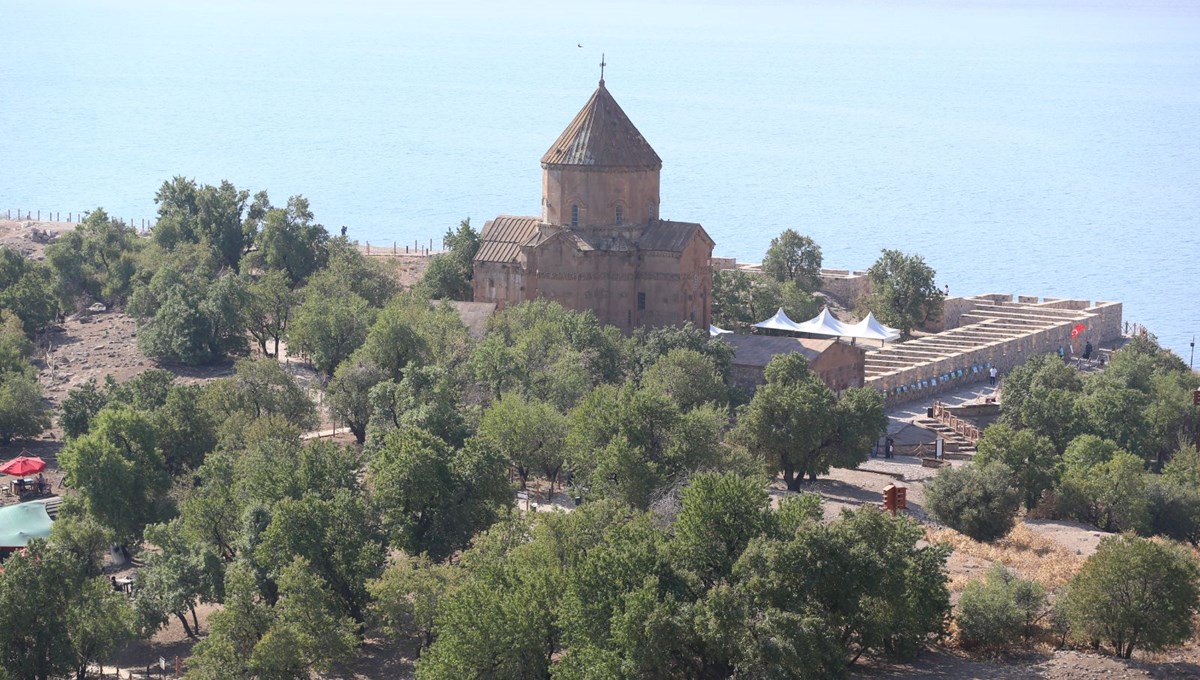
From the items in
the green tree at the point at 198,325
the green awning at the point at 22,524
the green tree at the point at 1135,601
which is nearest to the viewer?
the green tree at the point at 1135,601

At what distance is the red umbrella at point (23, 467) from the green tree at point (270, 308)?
49.2 ft

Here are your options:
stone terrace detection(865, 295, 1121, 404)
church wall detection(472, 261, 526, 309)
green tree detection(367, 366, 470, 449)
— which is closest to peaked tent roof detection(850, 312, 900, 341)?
stone terrace detection(865, 295, 1121, 404)

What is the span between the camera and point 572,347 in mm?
61781

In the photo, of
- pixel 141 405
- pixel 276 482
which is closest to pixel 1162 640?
pixel 276 482

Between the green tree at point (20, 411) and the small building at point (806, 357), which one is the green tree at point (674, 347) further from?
the green tree at point (20, 411)

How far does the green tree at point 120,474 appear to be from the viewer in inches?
2040

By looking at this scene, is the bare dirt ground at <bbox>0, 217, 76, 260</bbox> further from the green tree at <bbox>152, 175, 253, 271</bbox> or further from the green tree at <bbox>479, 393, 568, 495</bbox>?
the green tree at <bbox>479, 393, 568, 495</bbox>

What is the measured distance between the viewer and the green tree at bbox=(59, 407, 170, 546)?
170 feet

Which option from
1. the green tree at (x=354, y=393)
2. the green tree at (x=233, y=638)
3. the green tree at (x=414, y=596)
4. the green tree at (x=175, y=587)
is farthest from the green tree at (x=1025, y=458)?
the green tree at (x=233, y=638)

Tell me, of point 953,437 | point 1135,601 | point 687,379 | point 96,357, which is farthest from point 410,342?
point 1135,601

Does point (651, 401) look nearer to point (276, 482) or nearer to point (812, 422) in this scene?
point (812, 422)

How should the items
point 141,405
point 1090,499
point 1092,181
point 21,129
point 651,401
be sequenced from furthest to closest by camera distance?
point 21,129 < point 1092,181 < point 141,405 < point 1090,499 < point 651,401

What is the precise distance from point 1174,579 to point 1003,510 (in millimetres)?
11228

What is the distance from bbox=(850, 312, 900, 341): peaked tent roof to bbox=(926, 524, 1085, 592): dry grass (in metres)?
20.9
